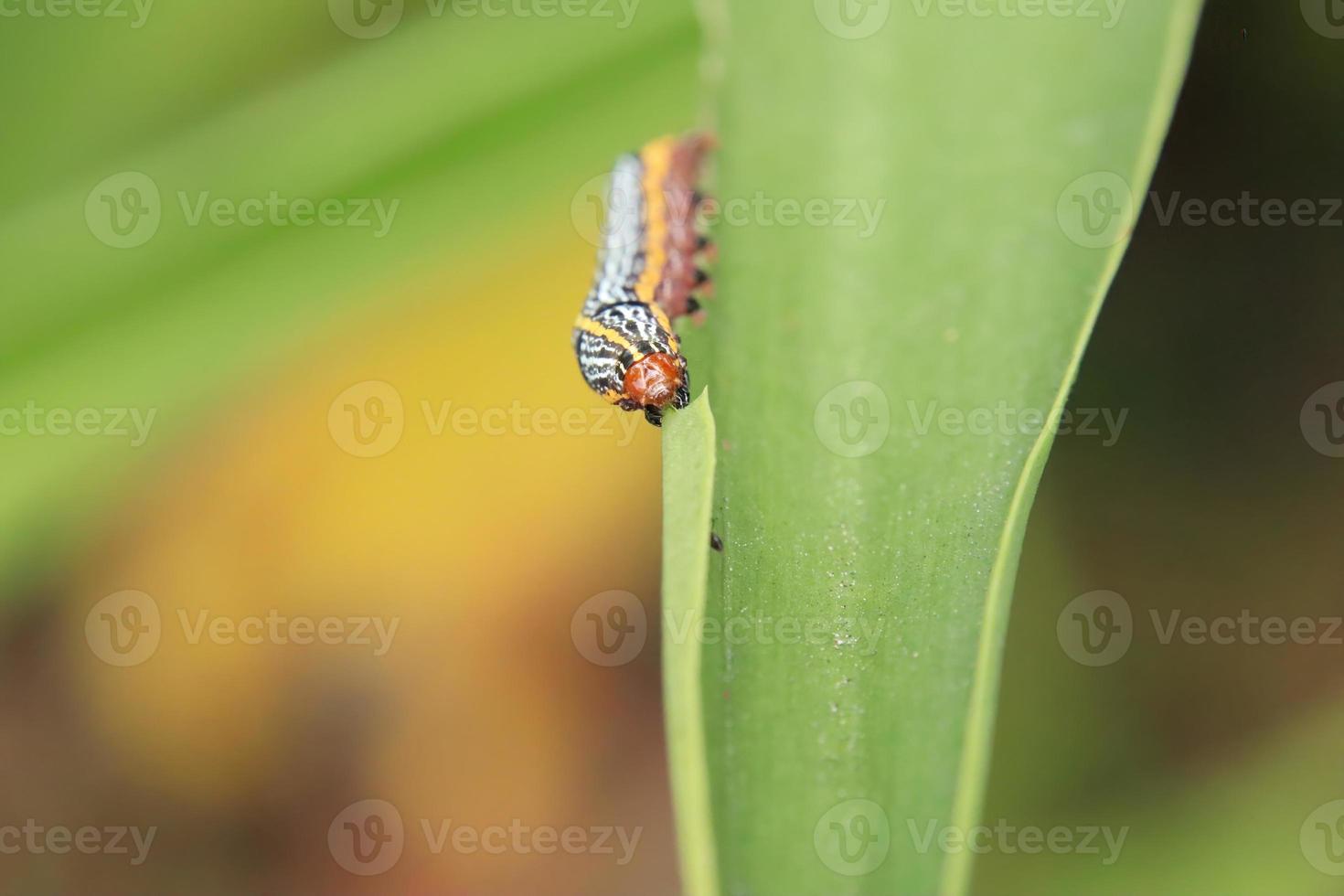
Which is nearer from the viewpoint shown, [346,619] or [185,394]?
[185,394]

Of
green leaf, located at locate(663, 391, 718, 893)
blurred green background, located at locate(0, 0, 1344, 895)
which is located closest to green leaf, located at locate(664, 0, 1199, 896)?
green leaf, located at locate(663, 391, 718, 893)

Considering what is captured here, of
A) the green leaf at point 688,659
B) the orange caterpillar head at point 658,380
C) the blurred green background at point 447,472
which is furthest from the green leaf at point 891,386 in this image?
the blurred green background at point 447,472

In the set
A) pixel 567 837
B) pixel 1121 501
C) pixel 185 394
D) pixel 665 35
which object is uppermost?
pixel 665 35

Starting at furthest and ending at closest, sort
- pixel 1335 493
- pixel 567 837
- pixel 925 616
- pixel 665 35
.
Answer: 1. pixel 567 837
2. pixel 665 35
3. pixel 1335 493
4. pixel 925 616

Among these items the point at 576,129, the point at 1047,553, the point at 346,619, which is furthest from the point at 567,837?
the point at 576,129

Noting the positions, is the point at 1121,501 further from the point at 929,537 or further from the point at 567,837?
the point at 567,837

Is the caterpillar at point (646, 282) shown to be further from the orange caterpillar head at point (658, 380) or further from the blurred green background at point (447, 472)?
the blurred green background at point (447, 472)
